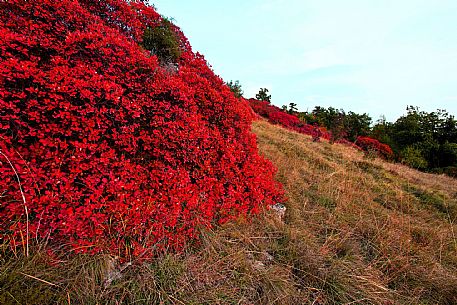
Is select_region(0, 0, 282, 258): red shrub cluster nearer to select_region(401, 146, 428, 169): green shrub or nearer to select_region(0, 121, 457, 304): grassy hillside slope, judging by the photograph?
select_region(0, 121, 457, 304): grassy hillside slope

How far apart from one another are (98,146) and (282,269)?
2.36m

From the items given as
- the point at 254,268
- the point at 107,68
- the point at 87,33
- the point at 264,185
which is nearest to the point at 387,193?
the point at 264,185

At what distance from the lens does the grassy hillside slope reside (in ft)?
5.61

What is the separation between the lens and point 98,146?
2.29m

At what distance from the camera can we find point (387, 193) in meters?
5.21

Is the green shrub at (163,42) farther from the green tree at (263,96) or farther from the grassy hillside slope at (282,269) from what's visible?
the green tree at (263,96)

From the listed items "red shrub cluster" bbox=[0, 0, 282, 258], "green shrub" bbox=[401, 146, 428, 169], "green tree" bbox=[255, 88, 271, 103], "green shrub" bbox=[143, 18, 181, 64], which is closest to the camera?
"red shrub cluster" bbox=[0, 0, 282, 258]

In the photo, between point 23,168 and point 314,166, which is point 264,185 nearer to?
point 23,168

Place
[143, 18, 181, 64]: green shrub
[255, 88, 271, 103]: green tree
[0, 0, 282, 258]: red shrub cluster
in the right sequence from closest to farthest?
1. [0, 0, 282, 258]: red shrub cluster
2. [143, 18, 181, 64]: green shrub
3. [255, 88, 271, 103]: green tree

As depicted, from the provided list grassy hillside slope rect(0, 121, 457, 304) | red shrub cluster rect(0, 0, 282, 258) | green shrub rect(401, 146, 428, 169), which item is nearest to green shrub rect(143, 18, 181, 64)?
red shrub cluster rect(0, 0, 282, 258)

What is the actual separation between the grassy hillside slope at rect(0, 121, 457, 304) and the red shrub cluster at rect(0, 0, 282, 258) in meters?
0.23

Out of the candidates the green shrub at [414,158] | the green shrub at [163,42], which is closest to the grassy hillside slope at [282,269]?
the green shrub at [163,42]

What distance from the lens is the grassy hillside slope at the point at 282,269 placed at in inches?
67.3

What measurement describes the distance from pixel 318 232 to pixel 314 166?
3.30 metres
